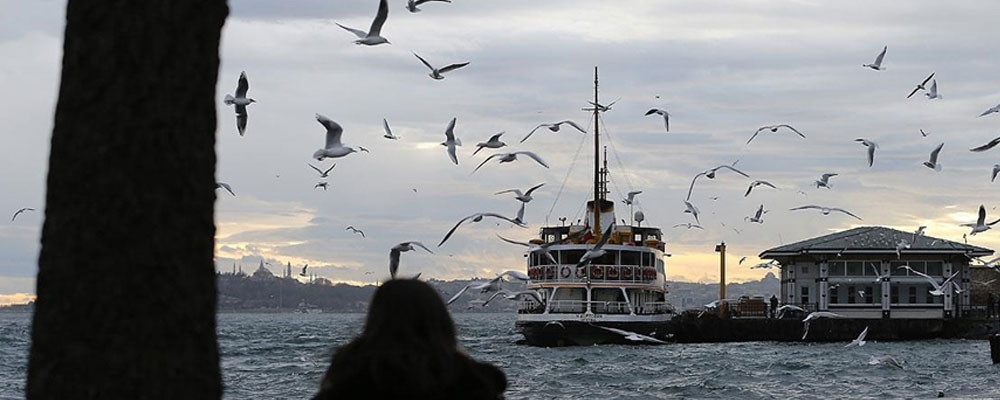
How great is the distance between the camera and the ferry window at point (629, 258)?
62656 millimetres

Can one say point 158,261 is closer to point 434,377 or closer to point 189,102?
point 189,102

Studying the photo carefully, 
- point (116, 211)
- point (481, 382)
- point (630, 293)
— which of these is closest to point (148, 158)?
point (116, 211)

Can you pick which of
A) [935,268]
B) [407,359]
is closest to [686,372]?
[407,359]

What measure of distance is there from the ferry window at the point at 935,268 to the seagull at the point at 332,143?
61.3 m

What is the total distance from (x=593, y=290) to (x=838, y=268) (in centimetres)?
1884

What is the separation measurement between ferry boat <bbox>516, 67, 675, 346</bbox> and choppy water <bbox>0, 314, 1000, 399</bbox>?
4.14 feet

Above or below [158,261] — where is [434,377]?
below

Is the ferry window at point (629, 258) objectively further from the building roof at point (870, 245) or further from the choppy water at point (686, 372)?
the building roof at point (870, 245)

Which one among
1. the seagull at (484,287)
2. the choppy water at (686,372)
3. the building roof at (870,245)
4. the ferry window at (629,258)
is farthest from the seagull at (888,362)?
the building roof at (870,245)

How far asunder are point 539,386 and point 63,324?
101ft

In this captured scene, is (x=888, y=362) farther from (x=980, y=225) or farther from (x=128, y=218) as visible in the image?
(x=128, y=218)

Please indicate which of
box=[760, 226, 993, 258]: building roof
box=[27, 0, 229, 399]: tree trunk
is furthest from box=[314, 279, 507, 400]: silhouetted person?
box=[760, 226, 993, 258]: building roof

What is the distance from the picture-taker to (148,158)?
15.3 feet

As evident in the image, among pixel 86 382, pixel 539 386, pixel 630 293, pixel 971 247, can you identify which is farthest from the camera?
pixel 971 247
